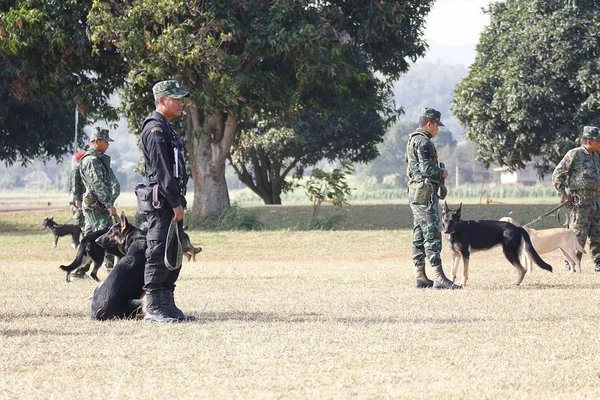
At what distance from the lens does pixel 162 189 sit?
8.93m

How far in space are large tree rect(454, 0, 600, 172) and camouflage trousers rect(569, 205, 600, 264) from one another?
13.5 m

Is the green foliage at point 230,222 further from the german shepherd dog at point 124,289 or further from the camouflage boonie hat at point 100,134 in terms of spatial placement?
the german shepherd dog at point 124,289

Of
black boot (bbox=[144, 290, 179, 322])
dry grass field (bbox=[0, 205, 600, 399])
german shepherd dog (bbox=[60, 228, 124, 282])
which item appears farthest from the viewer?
german shepherd dog (bbox=[60, 228, 124, 282])

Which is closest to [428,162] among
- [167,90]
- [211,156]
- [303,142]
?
[167,90]

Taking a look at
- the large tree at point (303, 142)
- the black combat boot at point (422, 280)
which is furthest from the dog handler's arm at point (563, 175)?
the large tree at point (303, 142)

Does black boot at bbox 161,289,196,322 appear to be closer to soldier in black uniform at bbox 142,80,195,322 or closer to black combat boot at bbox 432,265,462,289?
soldier in black uniform at bbox 142,80,195,322

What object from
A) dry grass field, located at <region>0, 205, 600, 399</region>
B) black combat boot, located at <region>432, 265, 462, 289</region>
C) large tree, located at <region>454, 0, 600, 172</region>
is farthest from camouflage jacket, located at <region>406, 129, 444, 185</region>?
large tree, located at <region>454, 0, 600, 172</region>

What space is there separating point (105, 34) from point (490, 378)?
62.5 ft

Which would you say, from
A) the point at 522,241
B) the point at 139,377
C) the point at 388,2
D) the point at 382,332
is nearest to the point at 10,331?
the point at 139,377

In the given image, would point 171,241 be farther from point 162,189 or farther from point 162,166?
point 162,166

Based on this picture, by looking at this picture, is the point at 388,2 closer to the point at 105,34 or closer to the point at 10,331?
the point at 105,34

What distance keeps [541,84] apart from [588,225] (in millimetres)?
14737

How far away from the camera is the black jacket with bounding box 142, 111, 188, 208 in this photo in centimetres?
891

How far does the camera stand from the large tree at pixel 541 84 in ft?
94.4
